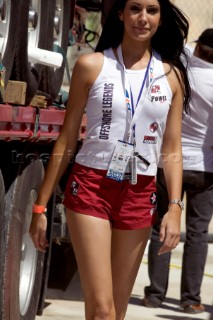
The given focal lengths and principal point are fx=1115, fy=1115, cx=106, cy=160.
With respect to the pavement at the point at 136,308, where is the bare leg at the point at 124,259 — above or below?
above

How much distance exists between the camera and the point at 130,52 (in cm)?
493

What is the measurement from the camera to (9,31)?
6.30m

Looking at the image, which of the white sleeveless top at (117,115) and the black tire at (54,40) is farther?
the black tire at (54,40)

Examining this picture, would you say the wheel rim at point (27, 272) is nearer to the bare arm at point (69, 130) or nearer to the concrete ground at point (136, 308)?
the concrete ground at point (136, 308)

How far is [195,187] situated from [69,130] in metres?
3.55

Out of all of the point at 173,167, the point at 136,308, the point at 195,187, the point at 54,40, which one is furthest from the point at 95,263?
the point at 136,308

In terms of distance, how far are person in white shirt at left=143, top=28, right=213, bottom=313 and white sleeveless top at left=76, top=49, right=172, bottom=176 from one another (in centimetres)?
321

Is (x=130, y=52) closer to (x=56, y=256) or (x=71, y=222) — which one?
(x=71, y=222)

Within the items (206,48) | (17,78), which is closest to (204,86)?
(206,48)

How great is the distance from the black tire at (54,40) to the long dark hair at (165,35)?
2292 mm

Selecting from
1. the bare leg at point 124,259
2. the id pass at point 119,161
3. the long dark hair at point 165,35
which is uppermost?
the long dark hair at point 165,35

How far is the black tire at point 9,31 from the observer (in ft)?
20.5

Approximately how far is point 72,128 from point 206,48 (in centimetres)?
351

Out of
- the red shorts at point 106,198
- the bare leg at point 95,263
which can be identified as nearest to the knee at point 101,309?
the bare leg at point 95,263
